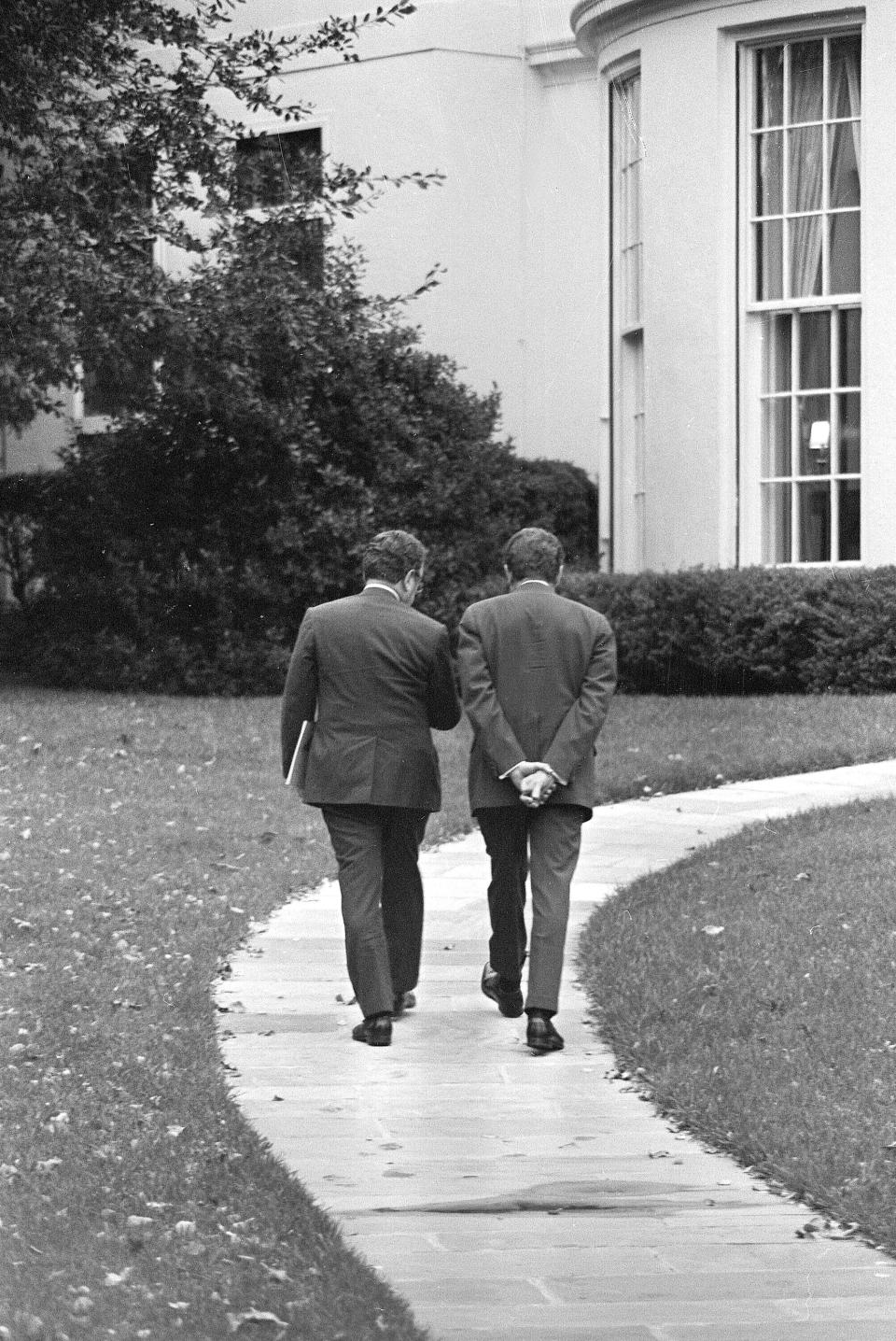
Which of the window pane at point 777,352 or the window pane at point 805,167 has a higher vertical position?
the window pane at point 805,167

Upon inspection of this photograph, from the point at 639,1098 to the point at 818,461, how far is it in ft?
34.6

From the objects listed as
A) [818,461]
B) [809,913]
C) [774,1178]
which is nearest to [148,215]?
[818,461]

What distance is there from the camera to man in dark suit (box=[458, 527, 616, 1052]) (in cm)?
650

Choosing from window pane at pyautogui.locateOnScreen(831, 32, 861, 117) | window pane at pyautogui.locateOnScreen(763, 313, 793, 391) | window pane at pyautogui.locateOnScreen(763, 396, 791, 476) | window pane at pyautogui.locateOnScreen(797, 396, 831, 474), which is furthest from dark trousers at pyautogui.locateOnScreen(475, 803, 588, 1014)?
window pane at pyautogui.locateOnScreen(831, 32, 861, 117)

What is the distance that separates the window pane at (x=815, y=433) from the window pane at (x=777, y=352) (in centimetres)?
28

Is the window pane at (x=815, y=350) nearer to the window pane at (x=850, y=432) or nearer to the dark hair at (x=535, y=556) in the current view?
the window pane at (x=850, y=432)

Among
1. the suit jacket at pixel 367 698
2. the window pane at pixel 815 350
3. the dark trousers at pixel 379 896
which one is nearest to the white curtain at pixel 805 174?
the window pane at pixel 815 350

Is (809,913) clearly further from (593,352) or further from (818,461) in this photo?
(593,352)

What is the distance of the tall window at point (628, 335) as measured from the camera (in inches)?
669

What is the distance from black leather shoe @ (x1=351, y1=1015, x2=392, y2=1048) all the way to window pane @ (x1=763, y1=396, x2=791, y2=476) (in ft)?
33.4

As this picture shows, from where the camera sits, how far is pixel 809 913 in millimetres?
8094

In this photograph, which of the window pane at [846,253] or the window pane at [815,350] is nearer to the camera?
the window pane at [846,253]

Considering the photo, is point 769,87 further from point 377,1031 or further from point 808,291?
point 377,1031

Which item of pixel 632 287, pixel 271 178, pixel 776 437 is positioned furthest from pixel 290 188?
pixel 776 437
